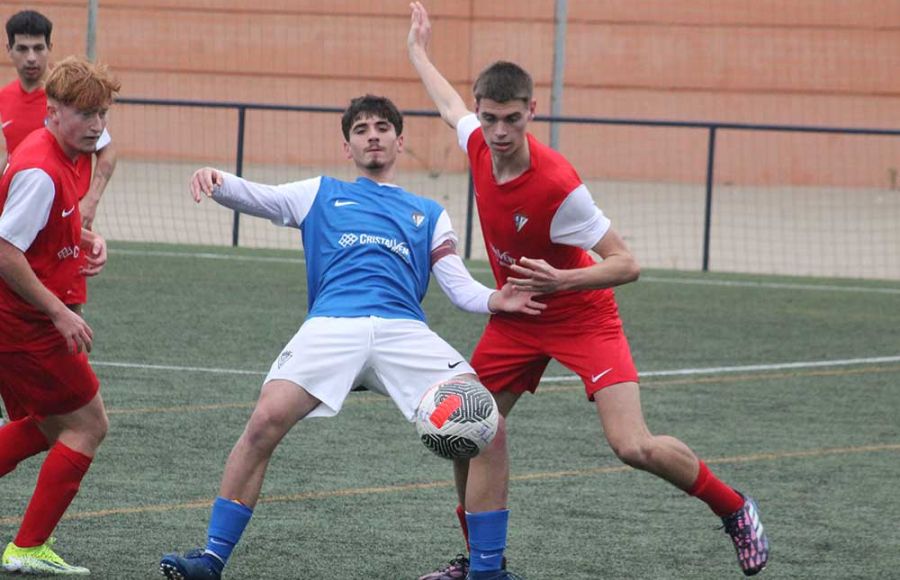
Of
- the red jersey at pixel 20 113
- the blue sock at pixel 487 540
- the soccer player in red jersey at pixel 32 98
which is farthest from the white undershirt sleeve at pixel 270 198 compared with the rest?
the red jersey at pixel 20 113

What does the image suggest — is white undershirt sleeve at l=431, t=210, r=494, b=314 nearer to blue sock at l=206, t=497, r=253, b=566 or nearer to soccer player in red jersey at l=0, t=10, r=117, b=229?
blue sock at l=206, t=497, r=253, b=566

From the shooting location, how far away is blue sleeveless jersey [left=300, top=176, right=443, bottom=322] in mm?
5988

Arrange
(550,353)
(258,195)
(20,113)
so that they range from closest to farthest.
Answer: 1. (258,195)
2. (550,353)
3. (20,113)

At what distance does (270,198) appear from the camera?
600 centimetres

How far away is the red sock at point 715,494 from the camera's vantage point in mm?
6363

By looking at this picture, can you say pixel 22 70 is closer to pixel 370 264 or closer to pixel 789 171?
pixel 370 264

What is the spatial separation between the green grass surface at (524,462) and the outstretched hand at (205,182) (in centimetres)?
139

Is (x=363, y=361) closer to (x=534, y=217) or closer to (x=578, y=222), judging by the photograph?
(x=534, y=217)

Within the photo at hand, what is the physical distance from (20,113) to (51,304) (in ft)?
12.8

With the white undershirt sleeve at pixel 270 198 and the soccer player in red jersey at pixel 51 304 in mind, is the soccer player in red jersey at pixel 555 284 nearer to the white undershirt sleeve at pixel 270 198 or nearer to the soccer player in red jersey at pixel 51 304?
the white undershirt sleeve at pixel 270 198

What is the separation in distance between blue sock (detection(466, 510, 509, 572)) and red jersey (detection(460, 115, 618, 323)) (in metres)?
0.82

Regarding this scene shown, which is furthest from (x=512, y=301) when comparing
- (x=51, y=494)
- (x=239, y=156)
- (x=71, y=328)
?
(x=239, y=156)

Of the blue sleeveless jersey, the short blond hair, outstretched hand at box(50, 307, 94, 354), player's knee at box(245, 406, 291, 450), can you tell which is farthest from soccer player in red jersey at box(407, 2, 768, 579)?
outstretched hand at box(50, 307, 94, 354)

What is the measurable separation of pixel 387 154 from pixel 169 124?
22.0 metres
